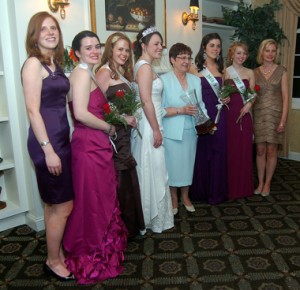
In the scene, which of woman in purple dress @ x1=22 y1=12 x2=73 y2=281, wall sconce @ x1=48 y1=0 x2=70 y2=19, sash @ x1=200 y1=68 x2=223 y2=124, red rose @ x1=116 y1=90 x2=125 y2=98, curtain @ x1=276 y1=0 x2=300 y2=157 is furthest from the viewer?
curtain @ x1=276 y1=0 x2=300 y2=157

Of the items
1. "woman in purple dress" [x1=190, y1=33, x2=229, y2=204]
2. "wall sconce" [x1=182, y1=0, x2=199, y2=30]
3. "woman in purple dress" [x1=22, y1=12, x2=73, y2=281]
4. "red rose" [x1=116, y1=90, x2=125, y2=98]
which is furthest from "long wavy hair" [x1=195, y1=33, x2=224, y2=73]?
"woman in purple dress" [x1=22, y1=12, x2=73, y2=281]

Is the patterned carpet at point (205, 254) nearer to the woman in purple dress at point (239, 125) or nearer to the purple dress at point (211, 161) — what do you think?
the purple dress at point (211, 161)

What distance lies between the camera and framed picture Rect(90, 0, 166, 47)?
114 inches

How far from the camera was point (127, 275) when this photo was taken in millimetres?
2123

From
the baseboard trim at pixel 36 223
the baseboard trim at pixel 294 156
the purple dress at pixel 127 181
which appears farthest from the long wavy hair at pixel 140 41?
the baseboard trim at pixel 294 156

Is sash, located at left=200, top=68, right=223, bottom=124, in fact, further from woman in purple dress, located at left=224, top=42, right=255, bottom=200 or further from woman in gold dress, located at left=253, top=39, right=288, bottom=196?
woman in gold dress, located at left=253, top=39, right=288, bottom=196

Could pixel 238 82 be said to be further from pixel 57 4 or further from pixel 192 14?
pixel 57 4

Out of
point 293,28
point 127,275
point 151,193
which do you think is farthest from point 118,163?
point 293,28

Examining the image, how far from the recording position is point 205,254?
2.35 m

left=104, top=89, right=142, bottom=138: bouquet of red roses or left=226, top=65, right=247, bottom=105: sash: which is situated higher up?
left=226, top=65, right=247, bottom=105: sash

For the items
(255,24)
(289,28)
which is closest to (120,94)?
(255,24)

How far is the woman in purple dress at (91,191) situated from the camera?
2.06m

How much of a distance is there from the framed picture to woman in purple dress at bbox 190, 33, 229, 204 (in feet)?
2.00

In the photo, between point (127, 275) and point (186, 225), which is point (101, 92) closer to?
point (127, 275)
